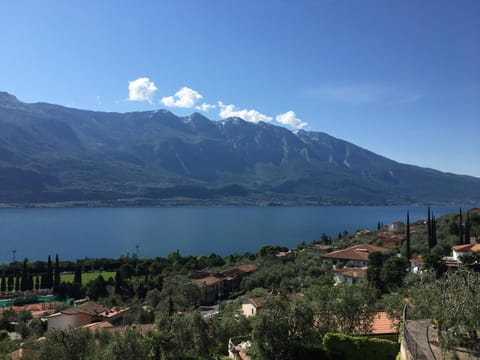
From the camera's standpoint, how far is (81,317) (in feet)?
118

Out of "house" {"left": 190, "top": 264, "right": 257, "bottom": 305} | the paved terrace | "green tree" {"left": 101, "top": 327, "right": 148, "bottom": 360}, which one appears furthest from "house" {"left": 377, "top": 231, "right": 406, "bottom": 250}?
"green tree" {"left": 101, "top": 327, "right": 148, "bottom": 360}

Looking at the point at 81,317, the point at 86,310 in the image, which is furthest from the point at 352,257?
the point at 81,317

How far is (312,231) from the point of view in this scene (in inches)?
5527

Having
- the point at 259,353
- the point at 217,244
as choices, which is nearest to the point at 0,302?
the point at 259,353

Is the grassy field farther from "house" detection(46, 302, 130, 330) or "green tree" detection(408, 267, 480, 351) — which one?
"green tree" detection(408, 267, 480, 351)

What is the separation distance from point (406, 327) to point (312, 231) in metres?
130

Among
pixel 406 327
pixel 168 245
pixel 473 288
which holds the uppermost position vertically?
pixel 473 288

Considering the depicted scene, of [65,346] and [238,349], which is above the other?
[65,346]

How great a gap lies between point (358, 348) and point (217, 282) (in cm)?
3577

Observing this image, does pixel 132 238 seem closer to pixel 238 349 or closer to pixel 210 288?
pixel 210 288

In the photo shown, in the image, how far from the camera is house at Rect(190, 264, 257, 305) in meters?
47.0

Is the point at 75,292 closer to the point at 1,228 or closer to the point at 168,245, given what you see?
the point at 168,245

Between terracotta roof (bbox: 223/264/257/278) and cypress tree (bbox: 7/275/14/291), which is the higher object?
terracotta roof (bbox: 223/264/257/278)

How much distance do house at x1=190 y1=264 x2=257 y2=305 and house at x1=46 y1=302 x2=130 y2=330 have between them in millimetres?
10825
